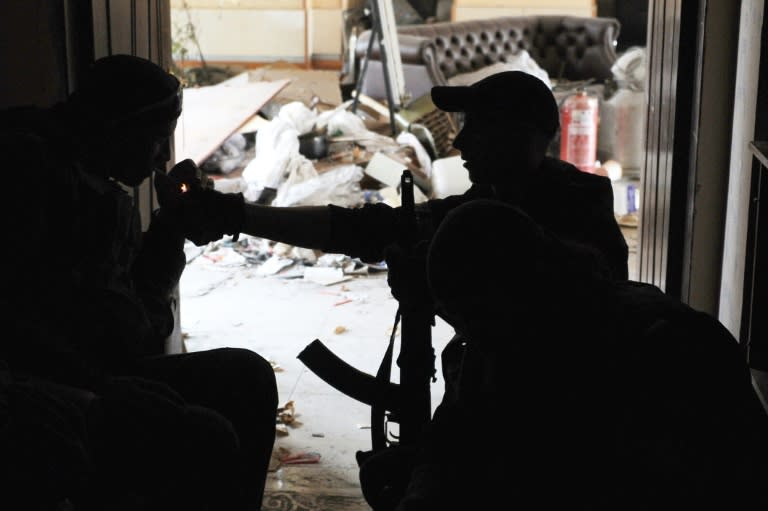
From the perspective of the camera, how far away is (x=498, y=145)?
95.0 inches

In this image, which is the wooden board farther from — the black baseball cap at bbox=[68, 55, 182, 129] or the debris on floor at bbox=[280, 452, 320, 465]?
the black baseball cap at bbox=[68, 55, 182, 129]

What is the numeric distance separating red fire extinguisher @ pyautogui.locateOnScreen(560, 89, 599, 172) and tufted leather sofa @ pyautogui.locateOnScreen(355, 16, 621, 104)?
9.04 ft

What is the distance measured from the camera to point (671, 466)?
68.5 inches

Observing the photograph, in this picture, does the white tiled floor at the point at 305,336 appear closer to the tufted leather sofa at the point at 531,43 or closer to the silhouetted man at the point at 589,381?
the silhouetted man at the point at 589,381

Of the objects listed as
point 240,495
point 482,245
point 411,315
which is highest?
point 482,245

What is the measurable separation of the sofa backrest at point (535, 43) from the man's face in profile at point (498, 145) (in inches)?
398

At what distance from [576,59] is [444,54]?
164 centimetres

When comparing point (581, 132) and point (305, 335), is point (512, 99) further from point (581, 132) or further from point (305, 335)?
point (581, 132)

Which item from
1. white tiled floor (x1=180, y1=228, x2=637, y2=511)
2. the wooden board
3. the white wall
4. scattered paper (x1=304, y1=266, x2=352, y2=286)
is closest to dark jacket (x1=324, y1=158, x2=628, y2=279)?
white tiled floor (x1=180, y1=228, x2=637, y2=511)

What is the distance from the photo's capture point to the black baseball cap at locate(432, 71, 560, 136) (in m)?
2.39

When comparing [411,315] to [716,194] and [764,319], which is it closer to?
[764,319]

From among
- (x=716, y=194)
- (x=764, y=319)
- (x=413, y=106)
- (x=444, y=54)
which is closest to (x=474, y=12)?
(x=444, y=54)

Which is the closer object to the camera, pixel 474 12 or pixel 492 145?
pixel 492 145

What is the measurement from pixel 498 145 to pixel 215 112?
7.53m
